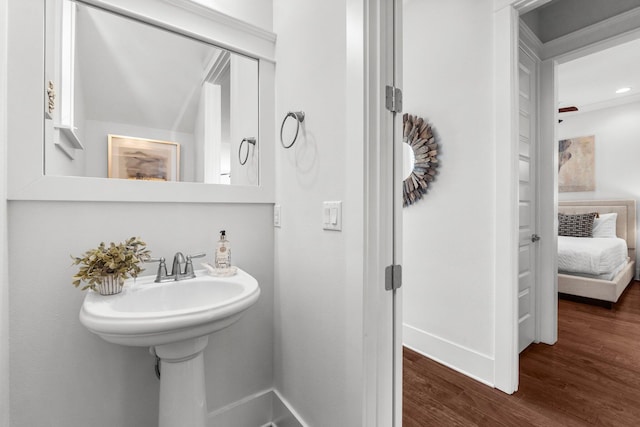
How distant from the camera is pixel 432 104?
2.24 meters

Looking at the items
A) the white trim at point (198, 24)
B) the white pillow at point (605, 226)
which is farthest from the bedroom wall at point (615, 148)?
the white trim at point (198, 24)

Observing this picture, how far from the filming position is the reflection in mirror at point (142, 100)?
1.14 m

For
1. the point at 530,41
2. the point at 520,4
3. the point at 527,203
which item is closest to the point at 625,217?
the point at 527,203

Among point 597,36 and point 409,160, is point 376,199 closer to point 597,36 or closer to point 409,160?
point 409,160

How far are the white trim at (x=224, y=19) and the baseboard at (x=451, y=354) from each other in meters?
2.25

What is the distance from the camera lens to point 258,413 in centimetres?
155

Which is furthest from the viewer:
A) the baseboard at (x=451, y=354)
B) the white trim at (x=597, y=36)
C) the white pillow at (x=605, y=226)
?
the white pillow at (x=605, y=226)

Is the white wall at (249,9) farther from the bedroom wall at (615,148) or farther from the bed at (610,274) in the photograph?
the bedroom wall at (615,148)

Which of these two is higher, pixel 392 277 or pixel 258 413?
pixel 392 277

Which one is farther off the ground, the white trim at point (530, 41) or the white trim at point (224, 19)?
the white trim at point (530, 41)

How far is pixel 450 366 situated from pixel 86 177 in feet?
7.84

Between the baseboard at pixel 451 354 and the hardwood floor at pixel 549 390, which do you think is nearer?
the hardwood floor at pixel 549 390

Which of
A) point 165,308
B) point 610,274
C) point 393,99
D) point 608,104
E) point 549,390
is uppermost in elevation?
point 608,104

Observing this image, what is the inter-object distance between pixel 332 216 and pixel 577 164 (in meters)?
5.88
